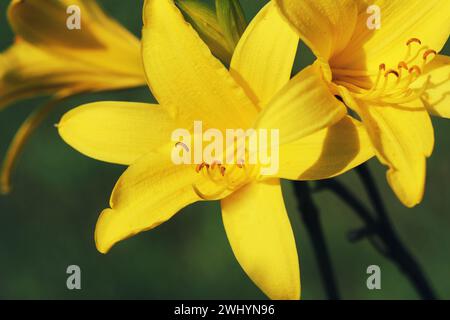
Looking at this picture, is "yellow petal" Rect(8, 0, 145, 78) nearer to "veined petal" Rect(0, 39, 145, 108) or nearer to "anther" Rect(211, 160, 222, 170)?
"veined petal" Rect(0, 39, 145, 108)

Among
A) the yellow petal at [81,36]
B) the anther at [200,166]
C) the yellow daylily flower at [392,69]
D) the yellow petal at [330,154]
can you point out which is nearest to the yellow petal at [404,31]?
the yellow daylily flower at [392,69]

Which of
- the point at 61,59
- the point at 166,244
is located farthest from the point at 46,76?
the point at 166,244

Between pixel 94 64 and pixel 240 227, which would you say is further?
pixel 94 64

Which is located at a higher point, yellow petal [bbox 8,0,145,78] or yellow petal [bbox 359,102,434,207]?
yellow petal [bbox 8,0,145,78]

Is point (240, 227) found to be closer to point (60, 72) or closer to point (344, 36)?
point (344, 36)

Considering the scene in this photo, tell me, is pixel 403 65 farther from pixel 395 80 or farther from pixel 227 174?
pixel 227 174

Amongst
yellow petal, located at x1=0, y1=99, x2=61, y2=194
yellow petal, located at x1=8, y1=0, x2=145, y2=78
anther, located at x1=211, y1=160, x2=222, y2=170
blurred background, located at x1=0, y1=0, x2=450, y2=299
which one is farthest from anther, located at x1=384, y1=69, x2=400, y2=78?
blurred background, located at x1=0, y1=0, x2=450, y2=299
